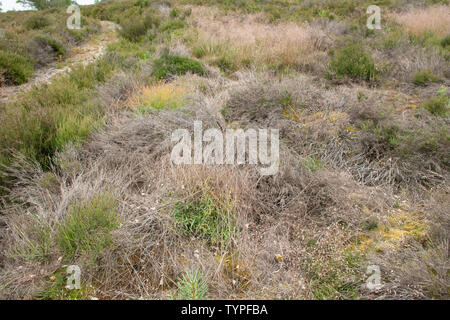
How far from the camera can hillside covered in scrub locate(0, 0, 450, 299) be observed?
1.87m

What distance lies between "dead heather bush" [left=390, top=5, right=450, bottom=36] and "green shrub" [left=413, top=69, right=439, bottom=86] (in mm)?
2677

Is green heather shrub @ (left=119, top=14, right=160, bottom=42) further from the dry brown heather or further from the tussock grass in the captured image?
the tussock grass

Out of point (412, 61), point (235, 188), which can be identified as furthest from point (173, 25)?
point (235, 188)

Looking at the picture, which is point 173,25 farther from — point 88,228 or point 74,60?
point 88,228

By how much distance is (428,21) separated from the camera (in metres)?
6.83

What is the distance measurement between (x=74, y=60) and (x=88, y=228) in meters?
7.66

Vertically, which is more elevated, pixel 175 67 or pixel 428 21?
pixel 428 21

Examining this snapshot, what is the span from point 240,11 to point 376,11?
5594 millimetres

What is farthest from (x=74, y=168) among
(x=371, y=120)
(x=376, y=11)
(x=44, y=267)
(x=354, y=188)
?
(x=376, y=11)

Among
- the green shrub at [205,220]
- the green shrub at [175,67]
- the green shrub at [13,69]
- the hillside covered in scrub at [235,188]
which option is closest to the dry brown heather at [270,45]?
the hillside covered in scrub at [235,188]

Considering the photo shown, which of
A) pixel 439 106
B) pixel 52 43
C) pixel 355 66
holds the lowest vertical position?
pixel 439 106

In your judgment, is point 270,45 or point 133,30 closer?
point 270,45

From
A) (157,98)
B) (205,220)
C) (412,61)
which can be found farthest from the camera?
(412,61)

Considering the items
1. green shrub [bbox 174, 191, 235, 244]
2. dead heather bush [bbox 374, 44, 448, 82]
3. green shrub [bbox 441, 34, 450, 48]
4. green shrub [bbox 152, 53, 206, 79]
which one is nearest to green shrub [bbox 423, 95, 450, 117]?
dead heather bush [bbox 374, 44, 448, 82]
